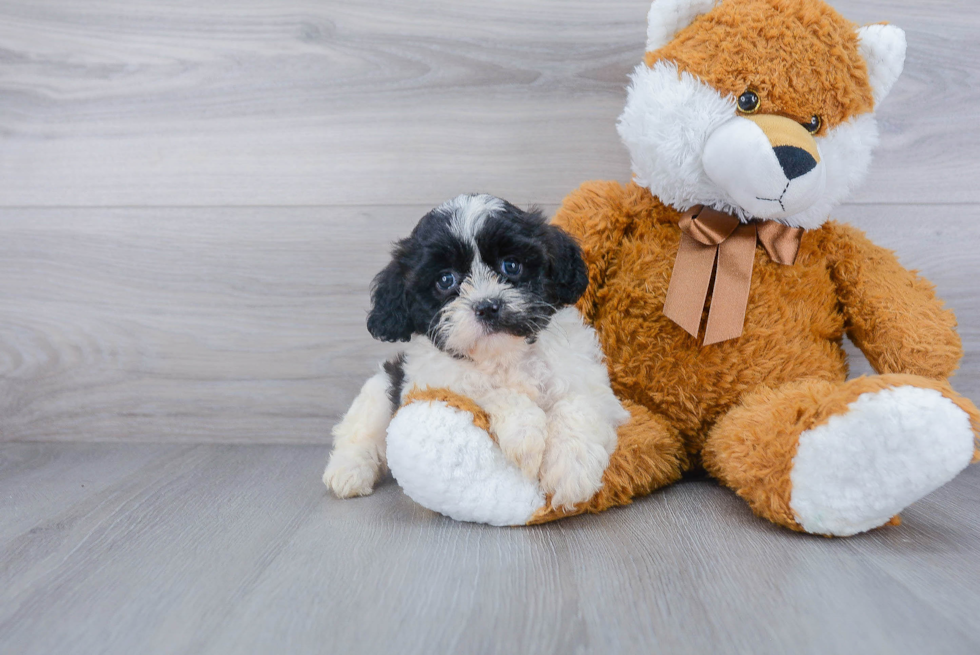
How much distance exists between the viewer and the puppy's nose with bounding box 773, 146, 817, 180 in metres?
1.08

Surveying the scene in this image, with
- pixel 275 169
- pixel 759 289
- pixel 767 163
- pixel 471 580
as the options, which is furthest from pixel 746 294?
pixel 275 169

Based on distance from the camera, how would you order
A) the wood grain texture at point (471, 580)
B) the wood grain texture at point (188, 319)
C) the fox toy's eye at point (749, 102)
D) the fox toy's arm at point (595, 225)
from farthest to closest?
the wood grain texture at point (188, 319), the fox toy's arm at point (595, 225), the fox toy's eye at point (749, 102), the wood grain texture at point (471, 580)

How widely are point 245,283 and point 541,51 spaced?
868 millimetres

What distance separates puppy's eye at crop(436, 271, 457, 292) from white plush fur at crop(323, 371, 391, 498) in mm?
331

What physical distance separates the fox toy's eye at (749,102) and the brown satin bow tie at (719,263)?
18 cm

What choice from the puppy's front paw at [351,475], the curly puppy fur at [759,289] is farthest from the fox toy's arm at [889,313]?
the puppy's front paw at [351,475]

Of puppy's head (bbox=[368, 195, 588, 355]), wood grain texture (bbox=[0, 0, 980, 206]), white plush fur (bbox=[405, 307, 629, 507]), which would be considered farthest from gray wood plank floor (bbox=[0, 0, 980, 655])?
puppy's head (bbox=[368, 195, 588, 355])

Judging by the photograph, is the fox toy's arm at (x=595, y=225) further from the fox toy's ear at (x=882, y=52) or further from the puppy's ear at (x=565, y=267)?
the fox toy's ear at (x=882, y=52)

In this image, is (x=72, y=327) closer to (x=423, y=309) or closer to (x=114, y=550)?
(x=114, y=550)

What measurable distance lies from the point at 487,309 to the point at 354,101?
0.80 metres

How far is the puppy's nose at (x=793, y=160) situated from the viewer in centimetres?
108

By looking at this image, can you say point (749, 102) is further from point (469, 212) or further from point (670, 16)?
point (469, 212)

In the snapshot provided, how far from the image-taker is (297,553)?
3.39 ft

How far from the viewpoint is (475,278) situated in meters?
1.09
